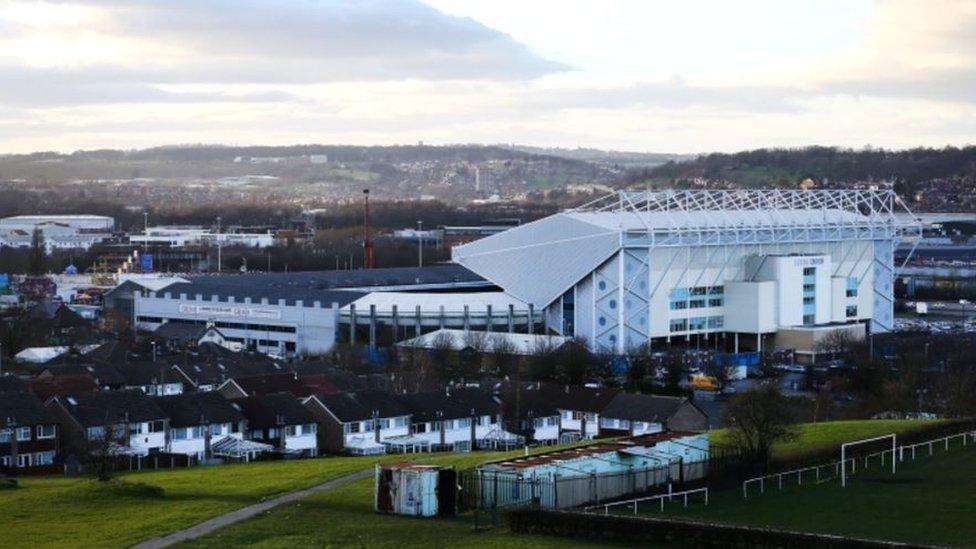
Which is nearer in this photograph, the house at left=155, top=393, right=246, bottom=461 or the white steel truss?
the house at left=155, top=393, right=246, bottom=461

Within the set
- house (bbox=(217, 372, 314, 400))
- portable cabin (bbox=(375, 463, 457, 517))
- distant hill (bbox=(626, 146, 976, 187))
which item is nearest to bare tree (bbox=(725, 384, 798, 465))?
portable cabin (bbox=(375, 463, 457, 517))

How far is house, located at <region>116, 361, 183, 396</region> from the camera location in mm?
38094

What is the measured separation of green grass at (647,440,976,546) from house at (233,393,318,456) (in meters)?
12.4

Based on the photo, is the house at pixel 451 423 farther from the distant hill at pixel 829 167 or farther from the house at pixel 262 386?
the distant hill at pixel 829 167

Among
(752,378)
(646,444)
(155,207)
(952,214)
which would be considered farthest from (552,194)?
(646,444)

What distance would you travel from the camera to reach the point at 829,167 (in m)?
147

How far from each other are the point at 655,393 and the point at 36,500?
22538mm

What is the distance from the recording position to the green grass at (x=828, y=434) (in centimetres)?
2325

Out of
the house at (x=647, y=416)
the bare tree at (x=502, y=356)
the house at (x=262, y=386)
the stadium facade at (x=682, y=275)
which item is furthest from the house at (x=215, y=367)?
the stadium facade at (x=682, y=275)

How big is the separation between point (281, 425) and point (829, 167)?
121 metres

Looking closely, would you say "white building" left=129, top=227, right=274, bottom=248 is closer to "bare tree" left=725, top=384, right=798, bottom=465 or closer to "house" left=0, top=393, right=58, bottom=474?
"house" left=0, top=393, right=58, bottom=474

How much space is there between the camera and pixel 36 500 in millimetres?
19922

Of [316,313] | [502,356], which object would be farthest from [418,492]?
[316,313]

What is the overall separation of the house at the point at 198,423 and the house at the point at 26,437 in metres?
2.17
